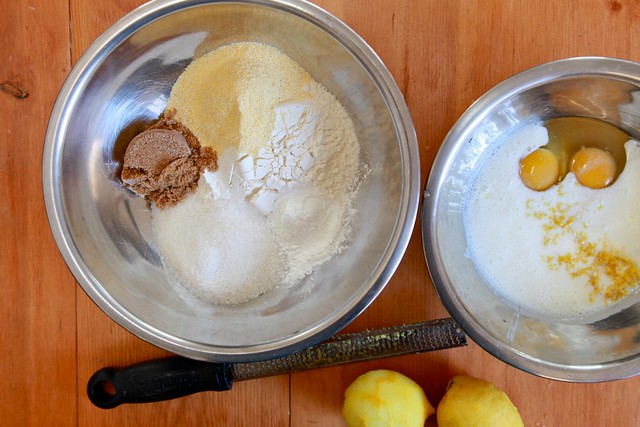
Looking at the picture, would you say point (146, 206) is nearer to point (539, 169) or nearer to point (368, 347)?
point (368, 347)

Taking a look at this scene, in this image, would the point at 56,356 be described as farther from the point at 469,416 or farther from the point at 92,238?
the point at 469,416

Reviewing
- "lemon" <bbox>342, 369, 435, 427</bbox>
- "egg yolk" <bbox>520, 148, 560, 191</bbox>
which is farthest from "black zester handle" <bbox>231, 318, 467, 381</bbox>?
"egg yolk" <bbox>520, 148, 560, 191</bbox>

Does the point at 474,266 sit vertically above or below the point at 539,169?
below

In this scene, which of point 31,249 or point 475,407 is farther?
point 31,249

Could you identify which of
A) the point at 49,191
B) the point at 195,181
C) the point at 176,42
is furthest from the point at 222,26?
the point at 49,191

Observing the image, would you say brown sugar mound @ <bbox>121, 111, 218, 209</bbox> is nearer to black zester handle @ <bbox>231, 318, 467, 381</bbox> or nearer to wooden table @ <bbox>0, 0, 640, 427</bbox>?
wooden table @ <bbox>0, 0, 640, 427</bbox>

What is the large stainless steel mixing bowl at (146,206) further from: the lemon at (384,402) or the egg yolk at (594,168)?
the egg yolk at (594,168)

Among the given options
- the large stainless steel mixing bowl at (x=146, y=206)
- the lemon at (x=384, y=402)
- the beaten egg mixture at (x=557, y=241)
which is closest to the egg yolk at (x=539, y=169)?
the beaten egg mixture at (x=557, y=241)

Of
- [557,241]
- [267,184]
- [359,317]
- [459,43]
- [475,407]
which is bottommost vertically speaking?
[475,407]

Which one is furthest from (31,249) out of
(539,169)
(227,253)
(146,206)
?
(539,169)
